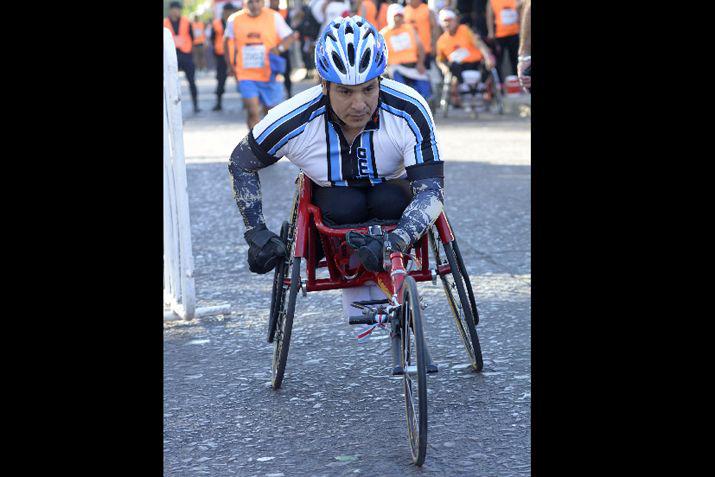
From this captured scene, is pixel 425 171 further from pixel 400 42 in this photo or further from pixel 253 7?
pixel 400 42

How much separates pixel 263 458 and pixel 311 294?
3.03 meters

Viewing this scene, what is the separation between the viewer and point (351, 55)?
5312 millimetres

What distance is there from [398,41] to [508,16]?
2837 millimetres

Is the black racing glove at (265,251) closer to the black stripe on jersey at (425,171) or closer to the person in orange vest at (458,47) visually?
the black stripe on jersey at (425,171)

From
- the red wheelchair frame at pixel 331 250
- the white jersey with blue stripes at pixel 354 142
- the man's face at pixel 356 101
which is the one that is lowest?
the red wheelchair frame at pixel 331 250

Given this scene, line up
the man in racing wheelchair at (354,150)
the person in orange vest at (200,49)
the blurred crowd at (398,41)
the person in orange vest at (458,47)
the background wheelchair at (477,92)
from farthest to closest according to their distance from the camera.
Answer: the person in orange vest at (200,49) → the background wheelchair at (477,92) → the person in orange vest at (458,47) → the blurred crowd at (398,41) → the man in racing wheelchair at (354,150)

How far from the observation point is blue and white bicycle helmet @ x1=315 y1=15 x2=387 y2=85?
17.4 ft

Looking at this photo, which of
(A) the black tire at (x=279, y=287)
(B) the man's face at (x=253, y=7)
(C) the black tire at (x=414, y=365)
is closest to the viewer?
(C) the black tire at (x=414, y=365)

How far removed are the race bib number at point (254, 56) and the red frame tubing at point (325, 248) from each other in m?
10.00

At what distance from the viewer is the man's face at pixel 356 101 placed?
538 centimetres

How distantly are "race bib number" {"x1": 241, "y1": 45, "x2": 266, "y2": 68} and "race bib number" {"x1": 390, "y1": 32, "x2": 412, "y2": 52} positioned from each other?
3.21m

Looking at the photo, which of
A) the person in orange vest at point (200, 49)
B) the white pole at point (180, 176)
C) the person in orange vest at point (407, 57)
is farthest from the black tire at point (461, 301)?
the person in orange vest at point (200, 49)

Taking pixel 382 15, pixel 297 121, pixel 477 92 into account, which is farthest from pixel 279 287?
pixel 382 15
